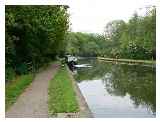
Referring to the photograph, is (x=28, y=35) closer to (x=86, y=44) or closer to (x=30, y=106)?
(x=30, y=106)

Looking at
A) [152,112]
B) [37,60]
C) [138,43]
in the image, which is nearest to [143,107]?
[152,112]

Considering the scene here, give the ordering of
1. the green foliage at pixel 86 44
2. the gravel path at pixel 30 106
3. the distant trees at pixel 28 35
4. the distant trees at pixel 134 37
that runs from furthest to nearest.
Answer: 1. the green foliage at pixel 86 44
2. the distant trees at pixel 134 37
3. the distant trees at pixel 28 35
4. the gravel path at pixel 30 106

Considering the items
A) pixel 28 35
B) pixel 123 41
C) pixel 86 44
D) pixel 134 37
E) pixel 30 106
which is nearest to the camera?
pixel 30 106

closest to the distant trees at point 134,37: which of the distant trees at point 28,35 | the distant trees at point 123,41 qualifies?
the distant trees at point 123,41

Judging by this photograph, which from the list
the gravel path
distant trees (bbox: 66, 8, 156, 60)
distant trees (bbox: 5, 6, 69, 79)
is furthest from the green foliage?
the gravel path

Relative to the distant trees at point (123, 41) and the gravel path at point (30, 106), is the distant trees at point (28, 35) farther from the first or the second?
the distant trees at point (123, 41)

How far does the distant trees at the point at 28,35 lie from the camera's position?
35.6ft

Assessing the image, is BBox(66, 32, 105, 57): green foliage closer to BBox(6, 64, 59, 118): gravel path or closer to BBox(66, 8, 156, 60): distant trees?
BBox(66, 8, 156, 60): distant trees

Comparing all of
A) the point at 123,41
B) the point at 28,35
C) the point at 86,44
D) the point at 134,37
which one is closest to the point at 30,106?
the point at 28,35

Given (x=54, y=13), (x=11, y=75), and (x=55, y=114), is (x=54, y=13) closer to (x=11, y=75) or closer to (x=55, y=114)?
(x=11, y=75)

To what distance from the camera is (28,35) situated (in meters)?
15.5
